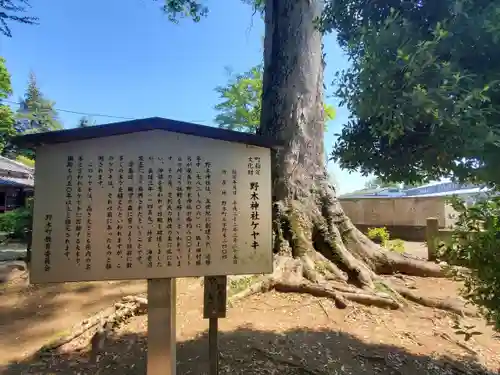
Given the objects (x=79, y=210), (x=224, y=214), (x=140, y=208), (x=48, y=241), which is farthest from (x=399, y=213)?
(x=48, y=241)

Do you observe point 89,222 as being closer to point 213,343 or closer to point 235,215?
point 235,215

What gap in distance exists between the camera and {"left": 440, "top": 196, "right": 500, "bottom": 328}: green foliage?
6.96ft

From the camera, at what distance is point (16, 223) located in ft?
42.4

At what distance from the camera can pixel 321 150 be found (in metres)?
6.27

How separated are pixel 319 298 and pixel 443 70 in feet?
11.3

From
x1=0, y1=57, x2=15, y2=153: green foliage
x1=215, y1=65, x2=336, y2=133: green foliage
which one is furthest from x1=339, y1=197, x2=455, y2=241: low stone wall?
x1=0, y1=57, x2=15, y2=153: green foliage

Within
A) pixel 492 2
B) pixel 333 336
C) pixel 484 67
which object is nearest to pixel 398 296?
pixel 333 336

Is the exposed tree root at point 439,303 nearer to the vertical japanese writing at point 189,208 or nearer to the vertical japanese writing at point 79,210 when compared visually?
the vertical japanese writing at point 189,208

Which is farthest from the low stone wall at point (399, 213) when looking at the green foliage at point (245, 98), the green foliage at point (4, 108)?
the green foliage at point (4, 108)

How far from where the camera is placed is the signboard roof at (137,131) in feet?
7.33

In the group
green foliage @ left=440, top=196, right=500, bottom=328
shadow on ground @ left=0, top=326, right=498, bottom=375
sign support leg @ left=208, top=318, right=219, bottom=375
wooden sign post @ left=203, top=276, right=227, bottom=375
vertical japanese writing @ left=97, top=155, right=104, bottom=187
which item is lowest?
shadow on ground @ left=0, top=326, right=498, bottom=375

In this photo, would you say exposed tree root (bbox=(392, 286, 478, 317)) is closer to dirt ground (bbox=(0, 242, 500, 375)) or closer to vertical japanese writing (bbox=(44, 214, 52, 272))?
dirt ground (bbox=(0, 242, 500, 375))

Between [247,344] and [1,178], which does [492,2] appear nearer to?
[247,344]

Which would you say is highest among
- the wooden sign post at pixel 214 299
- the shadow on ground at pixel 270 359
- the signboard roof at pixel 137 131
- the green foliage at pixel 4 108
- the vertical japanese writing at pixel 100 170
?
the green foliage at pixel 4 108
